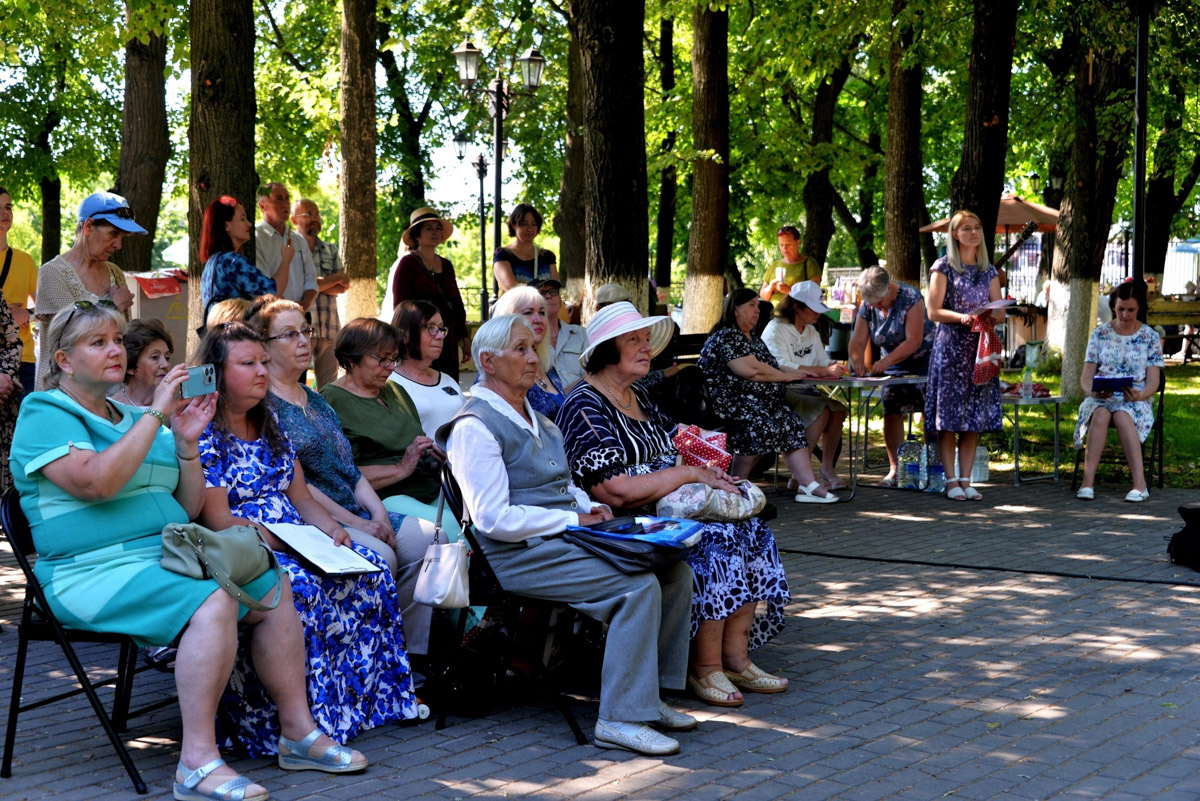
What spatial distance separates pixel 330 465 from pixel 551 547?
1.11 meters

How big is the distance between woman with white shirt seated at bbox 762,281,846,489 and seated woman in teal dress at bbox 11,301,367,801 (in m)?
6.65

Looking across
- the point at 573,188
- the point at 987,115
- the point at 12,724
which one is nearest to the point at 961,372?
the point at 987,115

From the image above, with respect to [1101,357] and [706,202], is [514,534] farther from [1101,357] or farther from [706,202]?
[706,202]

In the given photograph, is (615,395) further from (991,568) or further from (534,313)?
(991,568)

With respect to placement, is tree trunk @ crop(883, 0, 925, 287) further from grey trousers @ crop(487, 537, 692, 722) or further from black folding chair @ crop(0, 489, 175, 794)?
black folding chair @ crop(0, 489, 175, 794)

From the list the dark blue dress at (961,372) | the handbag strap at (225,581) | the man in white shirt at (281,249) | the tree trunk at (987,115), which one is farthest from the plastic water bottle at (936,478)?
the handbag strap at (225,581)

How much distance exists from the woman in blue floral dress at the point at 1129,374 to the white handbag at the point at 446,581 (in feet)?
22.3

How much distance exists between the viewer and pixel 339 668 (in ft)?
15.8

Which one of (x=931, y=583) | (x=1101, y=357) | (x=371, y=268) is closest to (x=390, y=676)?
(x=931, y=583)

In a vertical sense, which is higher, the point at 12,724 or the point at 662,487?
the point at 662,487

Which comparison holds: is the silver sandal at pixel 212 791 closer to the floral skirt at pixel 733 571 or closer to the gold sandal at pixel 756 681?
the floral skirt at pixel 733 571

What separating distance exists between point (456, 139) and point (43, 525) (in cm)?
2480

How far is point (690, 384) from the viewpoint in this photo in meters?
9.18

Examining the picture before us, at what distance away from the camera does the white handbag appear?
4.80m
